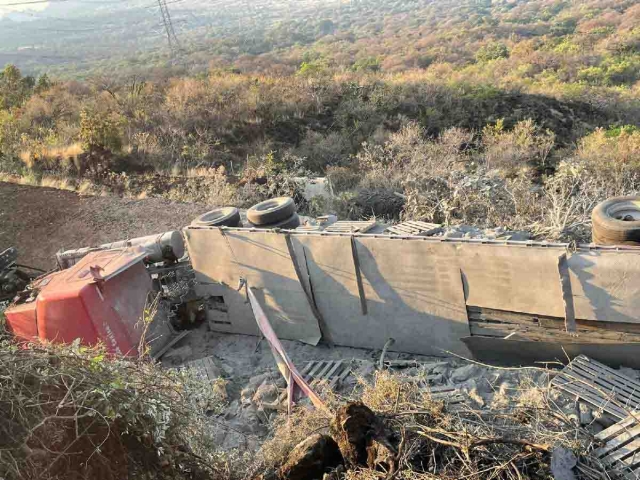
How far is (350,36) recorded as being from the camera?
2430 inches

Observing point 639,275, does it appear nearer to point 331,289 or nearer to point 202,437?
point 331,289

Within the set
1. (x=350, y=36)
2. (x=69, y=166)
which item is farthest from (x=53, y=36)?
(x=69, y=166)

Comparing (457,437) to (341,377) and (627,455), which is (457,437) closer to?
(627,455)

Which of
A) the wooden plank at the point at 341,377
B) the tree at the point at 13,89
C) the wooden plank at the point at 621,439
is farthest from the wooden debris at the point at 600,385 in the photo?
the tree at the point at 13,89

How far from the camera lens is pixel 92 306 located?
6164mm

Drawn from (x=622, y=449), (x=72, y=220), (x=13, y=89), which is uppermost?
(x=13, y=89)

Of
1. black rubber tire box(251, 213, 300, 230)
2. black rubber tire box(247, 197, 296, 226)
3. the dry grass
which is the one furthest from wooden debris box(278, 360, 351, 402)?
black rubber tire box(247, 197, 296, 226)

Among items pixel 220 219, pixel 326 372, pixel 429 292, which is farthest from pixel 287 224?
pixel 429 292

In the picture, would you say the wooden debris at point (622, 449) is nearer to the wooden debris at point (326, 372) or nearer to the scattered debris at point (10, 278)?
the wooden debris at point (326, 372)

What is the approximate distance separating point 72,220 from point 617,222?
36.1 ft

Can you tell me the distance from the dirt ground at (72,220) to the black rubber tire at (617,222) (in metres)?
7.92

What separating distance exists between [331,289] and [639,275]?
3378 mm

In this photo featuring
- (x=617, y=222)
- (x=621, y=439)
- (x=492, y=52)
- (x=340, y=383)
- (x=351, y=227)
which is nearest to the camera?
(x=621, y=439)

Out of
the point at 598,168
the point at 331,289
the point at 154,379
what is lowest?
the point at 598,168
